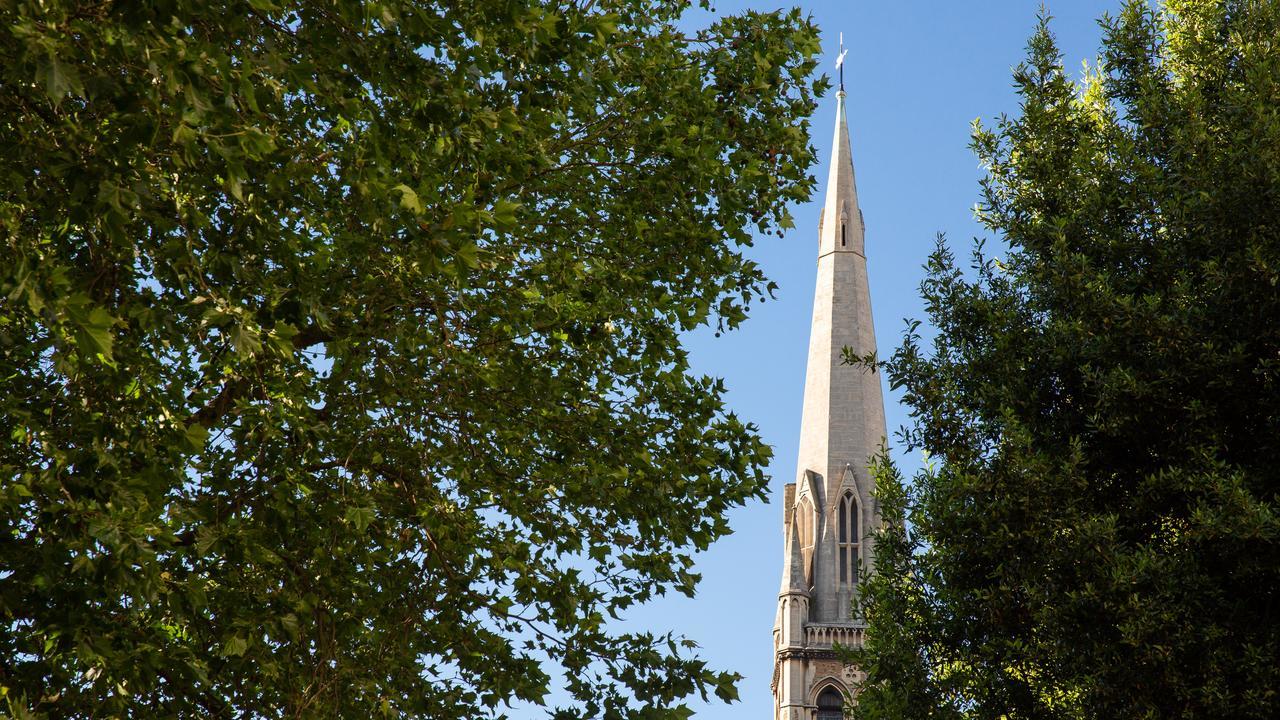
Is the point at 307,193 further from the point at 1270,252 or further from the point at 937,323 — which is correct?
the point at 1270,252

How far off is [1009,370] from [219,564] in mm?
7857

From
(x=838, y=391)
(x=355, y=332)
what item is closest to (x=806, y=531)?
(x=838, y=391)

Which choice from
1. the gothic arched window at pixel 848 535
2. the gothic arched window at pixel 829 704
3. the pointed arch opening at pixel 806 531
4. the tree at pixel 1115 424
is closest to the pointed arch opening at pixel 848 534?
the gothic arched window at pixel 848 535

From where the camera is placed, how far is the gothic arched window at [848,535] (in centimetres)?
6619

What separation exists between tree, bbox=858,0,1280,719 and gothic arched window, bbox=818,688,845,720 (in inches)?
2025

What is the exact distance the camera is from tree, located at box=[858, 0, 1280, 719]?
38.2ft

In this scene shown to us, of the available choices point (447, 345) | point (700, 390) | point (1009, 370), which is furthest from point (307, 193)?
point (1009, 370)

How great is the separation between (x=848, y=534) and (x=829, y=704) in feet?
27.8

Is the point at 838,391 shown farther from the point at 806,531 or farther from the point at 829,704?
the point at 829,704

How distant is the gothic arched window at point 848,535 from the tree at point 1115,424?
5265 centimetres

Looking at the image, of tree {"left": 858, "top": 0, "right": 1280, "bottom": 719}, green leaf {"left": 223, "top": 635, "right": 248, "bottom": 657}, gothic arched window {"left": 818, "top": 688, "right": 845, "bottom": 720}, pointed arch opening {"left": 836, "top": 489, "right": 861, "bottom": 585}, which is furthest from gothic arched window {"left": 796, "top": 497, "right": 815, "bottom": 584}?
green leaf {"left": 223, "top": 635, "right": 248, "bottom": 657}

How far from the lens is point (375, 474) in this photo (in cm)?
1173

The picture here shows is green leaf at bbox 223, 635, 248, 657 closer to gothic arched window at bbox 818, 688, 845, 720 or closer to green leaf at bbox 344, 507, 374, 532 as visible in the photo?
green leaf at bbox 344, 507, 374, 532

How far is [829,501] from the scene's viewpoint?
224 feet
